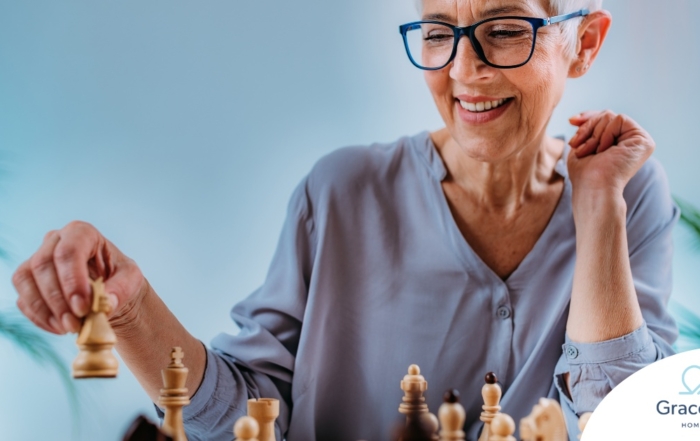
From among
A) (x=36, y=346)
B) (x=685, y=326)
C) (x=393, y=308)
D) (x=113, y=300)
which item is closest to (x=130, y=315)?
(x=113, y=300)

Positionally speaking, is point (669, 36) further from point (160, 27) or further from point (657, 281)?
point (160, 27)

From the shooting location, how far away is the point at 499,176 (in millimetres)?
1745

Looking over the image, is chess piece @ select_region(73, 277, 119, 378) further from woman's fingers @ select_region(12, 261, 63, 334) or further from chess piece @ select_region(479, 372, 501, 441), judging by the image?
chess piece @ select_region(479, 372, 501, 441)

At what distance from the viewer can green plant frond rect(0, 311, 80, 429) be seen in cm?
166

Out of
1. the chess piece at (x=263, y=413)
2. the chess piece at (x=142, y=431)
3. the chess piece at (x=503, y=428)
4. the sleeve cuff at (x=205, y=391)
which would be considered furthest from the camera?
the sleeve cuff at (x=205, y=391)

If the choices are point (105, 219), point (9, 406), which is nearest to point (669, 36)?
point (105, 219)

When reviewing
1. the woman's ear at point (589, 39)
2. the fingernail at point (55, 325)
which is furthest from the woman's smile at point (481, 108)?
the fingernail at point (55, 325)

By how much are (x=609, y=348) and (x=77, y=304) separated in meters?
0.97

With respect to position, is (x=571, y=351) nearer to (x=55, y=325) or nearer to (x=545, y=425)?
(x=545, y=425)

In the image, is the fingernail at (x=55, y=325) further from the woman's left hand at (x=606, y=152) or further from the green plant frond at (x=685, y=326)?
the green plant frond at (x=685, y=326)

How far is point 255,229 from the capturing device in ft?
5.90

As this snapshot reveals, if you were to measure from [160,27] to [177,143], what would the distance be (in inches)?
9.9

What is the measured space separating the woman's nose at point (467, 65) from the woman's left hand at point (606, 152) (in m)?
0.31

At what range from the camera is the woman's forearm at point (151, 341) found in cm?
134
